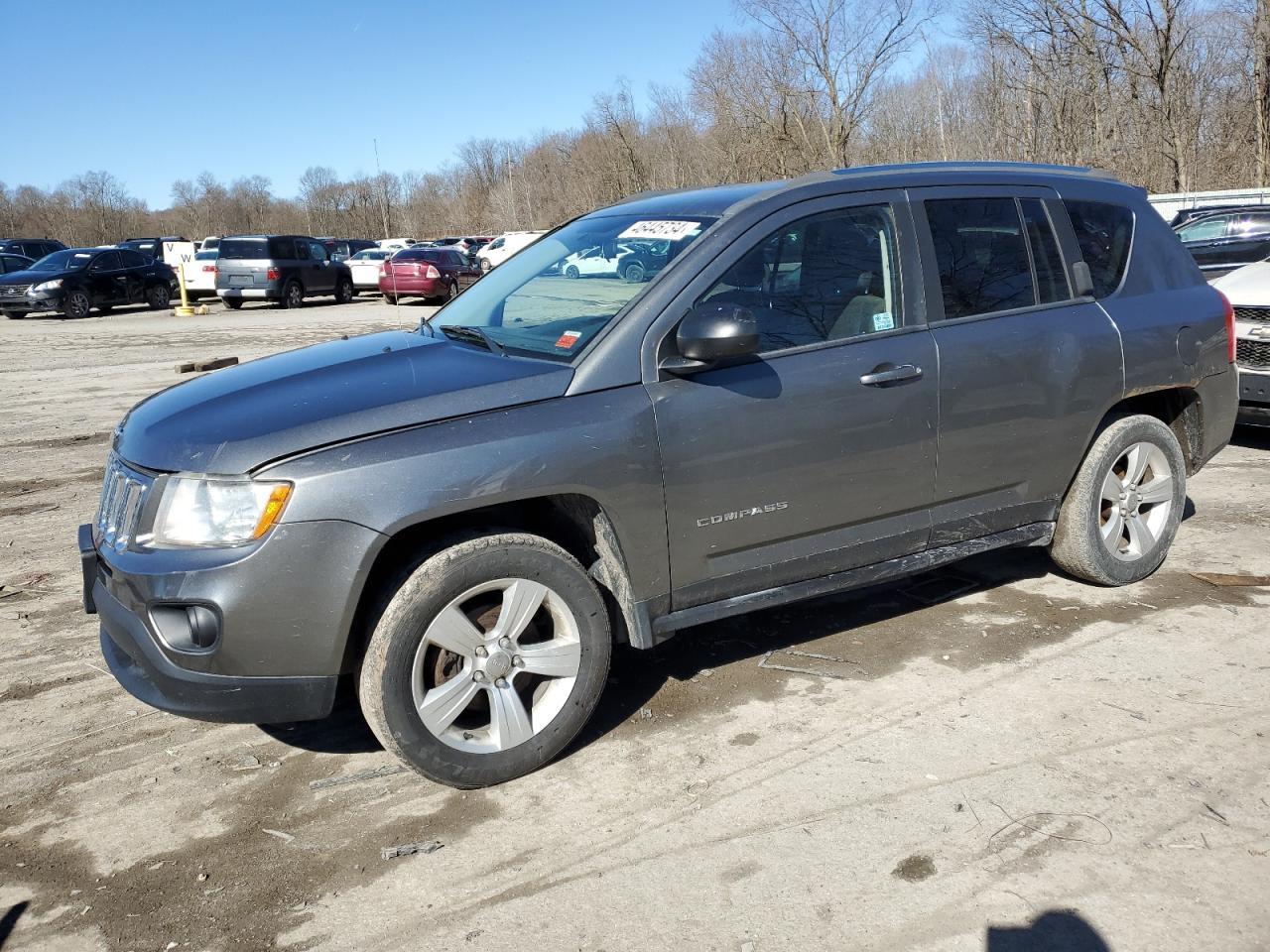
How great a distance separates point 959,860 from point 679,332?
1.84m

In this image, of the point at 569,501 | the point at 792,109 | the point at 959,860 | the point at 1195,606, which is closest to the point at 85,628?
the point at 569,501

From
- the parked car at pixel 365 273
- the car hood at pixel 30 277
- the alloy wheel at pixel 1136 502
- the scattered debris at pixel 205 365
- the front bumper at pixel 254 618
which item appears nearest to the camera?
the front bumper at pixel 254 618

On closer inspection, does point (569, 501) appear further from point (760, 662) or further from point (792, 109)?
point (792, 109)

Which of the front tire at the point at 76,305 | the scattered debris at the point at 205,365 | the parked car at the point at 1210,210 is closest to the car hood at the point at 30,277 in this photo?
the front tire at the point at 76,305

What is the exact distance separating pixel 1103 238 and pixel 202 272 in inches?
1059

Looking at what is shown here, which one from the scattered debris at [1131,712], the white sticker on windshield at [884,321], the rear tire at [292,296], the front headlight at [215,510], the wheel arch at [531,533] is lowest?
the scattered debris at [1131,712]

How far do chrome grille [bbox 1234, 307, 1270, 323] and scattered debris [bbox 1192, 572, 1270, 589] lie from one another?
10.5ft

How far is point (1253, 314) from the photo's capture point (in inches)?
305

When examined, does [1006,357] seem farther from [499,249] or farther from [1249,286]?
[499,249]

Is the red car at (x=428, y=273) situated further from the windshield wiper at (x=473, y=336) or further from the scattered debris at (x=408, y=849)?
the scattered debris at (x=408, y=849)

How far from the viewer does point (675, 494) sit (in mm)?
3645

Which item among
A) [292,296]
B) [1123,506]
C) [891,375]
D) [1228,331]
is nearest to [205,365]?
[891,375]

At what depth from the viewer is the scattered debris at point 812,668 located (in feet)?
14.0

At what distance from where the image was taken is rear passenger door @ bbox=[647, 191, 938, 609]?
3699mm
